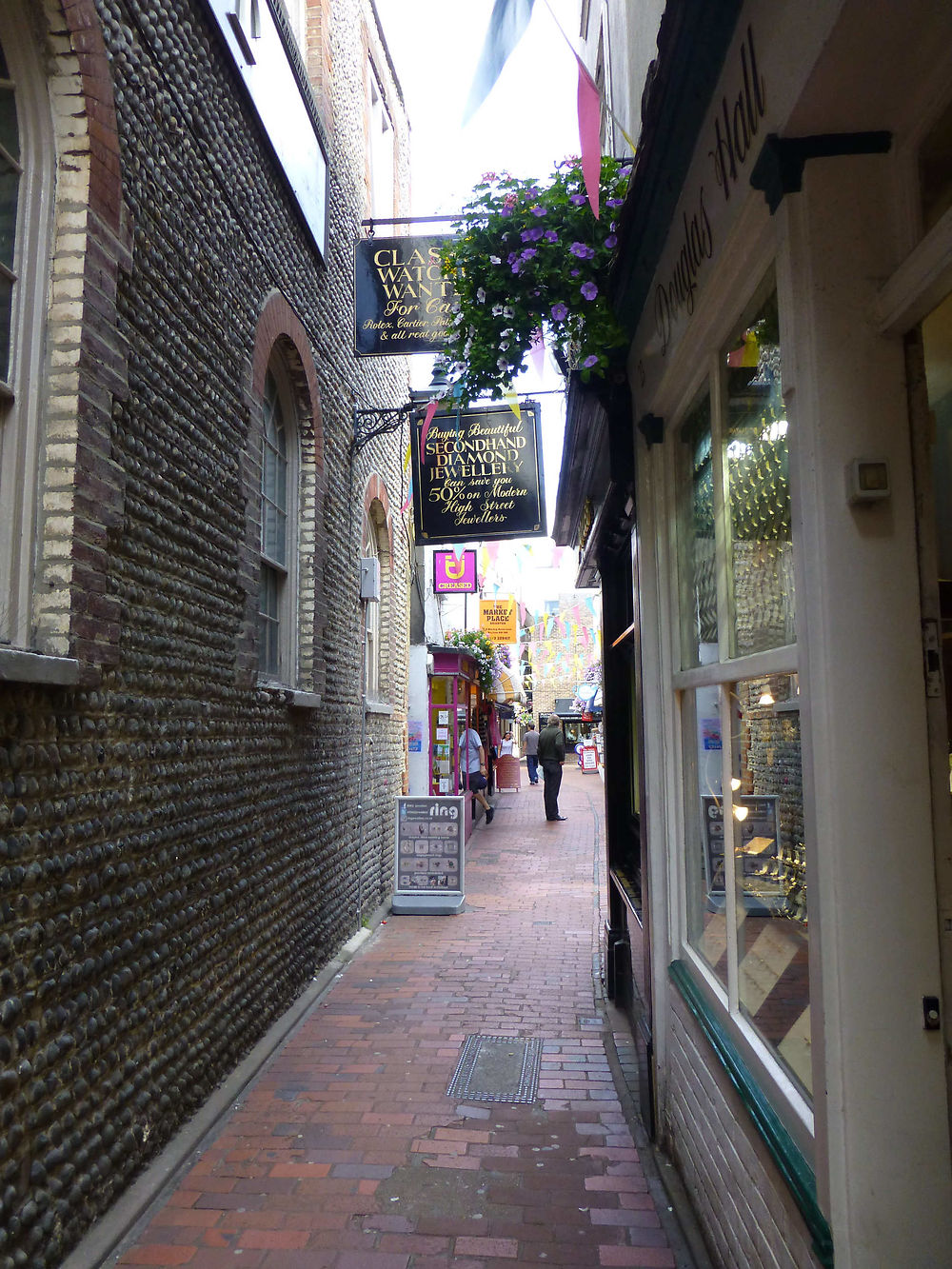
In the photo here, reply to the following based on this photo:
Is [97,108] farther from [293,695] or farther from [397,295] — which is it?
[397,295]

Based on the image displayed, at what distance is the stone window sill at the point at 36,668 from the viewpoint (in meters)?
2.68

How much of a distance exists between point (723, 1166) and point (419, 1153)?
1.55 metres

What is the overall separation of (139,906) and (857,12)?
364 cm

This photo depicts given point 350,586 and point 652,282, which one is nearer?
point 652,282

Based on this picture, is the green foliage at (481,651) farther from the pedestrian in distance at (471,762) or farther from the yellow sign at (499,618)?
the yellow sign at (499,618)

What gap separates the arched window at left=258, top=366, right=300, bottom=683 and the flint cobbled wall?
122 mm

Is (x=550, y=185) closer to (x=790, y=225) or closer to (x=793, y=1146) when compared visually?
(x=790, y=225)

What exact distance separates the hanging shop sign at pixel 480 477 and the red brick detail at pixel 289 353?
1.86 meters

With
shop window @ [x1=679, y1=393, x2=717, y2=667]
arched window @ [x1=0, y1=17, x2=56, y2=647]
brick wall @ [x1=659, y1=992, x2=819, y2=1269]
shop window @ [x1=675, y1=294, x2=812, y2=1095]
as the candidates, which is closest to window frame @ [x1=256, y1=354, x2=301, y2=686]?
arched window @ [x1=0, y1=17, x2=56, y2=647]

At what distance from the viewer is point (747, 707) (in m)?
2.86

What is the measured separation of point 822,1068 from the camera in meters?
2.02

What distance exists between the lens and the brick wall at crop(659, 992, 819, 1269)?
234cm

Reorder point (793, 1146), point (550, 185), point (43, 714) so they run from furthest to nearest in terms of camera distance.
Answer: point (550, 185)
point (43, 714)
point (793, 1146)

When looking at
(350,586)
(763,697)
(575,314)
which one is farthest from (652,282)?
(350,586)
